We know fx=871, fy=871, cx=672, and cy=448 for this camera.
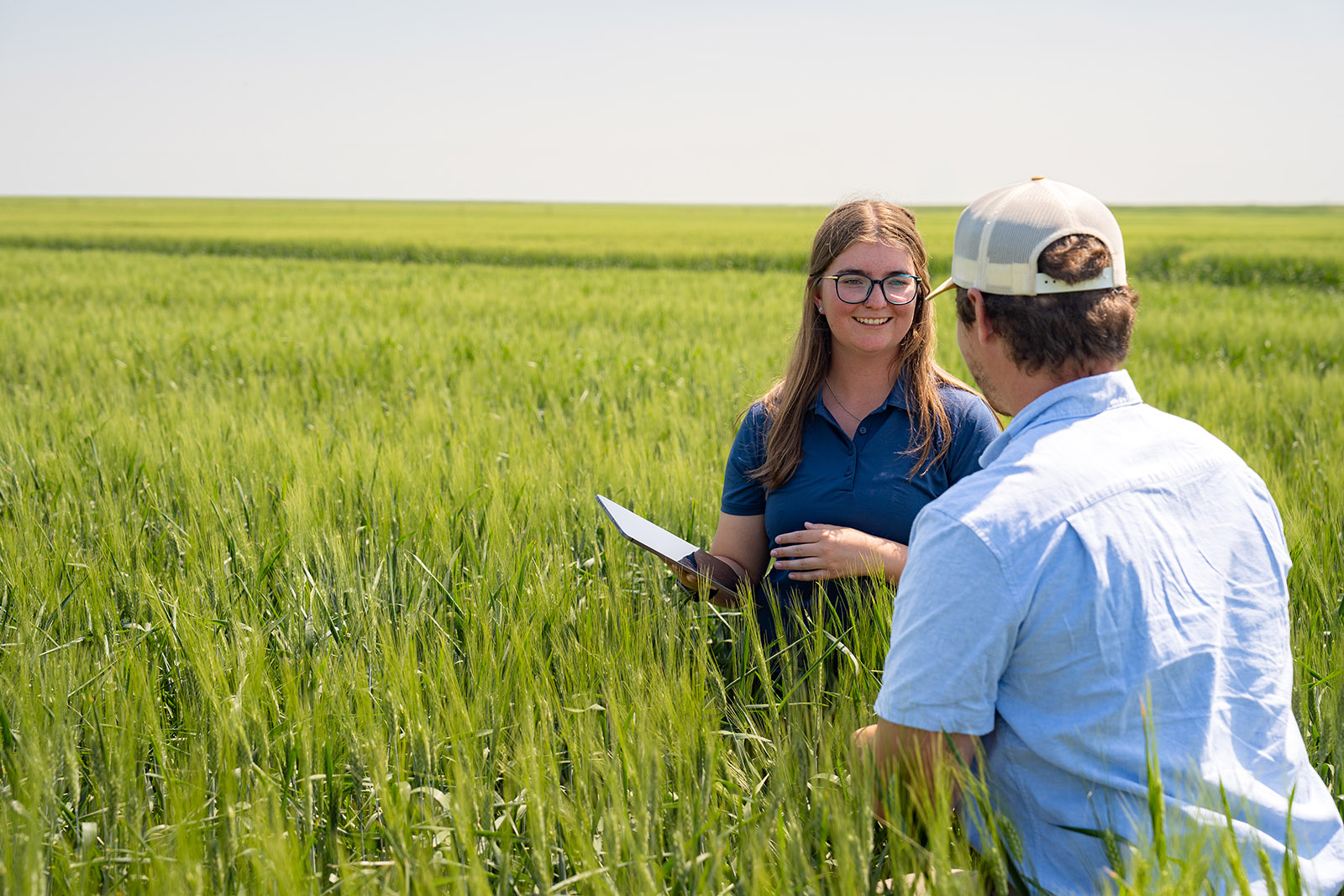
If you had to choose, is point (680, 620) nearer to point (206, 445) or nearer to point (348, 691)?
point (348, 691)

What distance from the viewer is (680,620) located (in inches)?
83.2

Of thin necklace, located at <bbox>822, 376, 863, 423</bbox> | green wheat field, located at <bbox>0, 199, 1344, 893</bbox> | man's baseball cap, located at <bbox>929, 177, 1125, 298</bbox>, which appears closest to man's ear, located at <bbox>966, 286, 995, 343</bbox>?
man's baseball cap, located at <bbox>929, 177, 1125, 298</bbox>

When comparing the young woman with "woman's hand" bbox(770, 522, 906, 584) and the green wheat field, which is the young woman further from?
the green wheat field

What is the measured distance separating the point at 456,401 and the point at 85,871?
13.0ft

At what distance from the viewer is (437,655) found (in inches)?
68.5

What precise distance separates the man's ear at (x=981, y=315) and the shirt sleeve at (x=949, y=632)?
1.08ft

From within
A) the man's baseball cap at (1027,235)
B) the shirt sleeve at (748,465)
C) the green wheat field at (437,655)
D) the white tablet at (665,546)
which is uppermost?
the man's baseball cap at (1027,235)

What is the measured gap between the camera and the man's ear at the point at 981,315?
3.84 feet

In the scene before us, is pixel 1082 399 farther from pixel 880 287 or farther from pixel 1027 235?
pixel 880 287

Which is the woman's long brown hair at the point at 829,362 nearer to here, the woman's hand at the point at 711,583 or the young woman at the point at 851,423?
the young woman at the point at 851,423

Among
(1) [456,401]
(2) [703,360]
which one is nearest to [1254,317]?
(2) [703,360]

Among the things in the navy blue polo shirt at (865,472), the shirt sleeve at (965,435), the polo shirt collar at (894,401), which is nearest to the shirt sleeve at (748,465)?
the navy blue polo shirt at (865,472)

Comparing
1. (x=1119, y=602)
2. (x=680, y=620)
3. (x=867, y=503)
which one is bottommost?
(x=680, y=620)

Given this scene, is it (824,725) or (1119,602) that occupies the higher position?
(1119,602)
